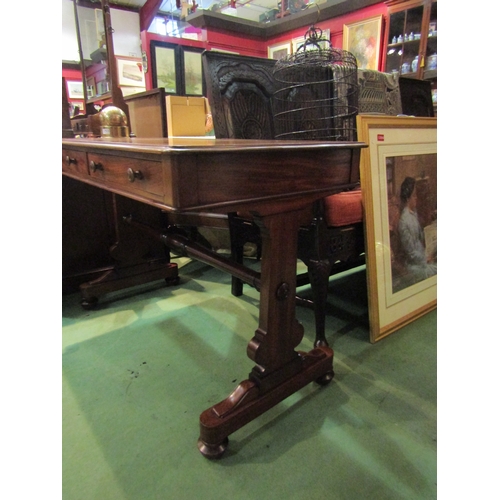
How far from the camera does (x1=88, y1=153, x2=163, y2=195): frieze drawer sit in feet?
2.43

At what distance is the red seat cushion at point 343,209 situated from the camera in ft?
4.40

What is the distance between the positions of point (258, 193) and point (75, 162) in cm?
85

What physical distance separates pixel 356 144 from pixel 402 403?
0.84 m

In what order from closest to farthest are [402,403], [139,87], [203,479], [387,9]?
[203,479]
[402,403]
[387,9]
[139,87]

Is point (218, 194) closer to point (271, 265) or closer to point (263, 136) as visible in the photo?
point (271, 265)

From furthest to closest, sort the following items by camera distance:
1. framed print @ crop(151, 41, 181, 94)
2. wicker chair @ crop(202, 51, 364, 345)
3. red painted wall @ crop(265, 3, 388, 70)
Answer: framed print @ crop(151, 41, 181, 94)
red painted wall @ crop(265, 3, 388, 70)
wicker chair @ crop(202, 51, 364, 345)

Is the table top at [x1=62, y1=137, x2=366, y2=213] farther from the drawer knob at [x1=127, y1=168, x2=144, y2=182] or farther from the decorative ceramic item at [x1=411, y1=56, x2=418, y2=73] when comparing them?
the decorative ceramic item at [x1=411, y1=56, x2=418, y2=73]

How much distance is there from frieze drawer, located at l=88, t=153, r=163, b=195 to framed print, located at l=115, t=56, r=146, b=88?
509cm

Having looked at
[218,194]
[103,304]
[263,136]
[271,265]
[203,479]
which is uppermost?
[263,136]

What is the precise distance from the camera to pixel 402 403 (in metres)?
1.17

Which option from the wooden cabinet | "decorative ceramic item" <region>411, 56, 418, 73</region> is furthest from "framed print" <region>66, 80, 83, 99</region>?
"decorative ceramic item" <region>411, 56, 418, 73</region>

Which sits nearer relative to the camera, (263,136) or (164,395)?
(164,395)

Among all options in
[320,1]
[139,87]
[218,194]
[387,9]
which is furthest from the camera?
[139,87]

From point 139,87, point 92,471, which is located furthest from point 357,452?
point 139,87
